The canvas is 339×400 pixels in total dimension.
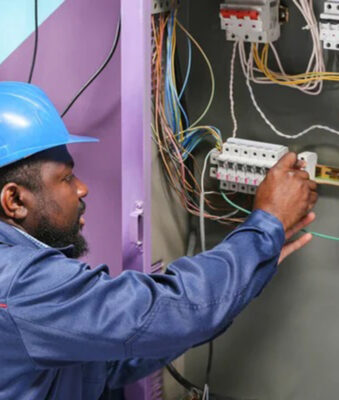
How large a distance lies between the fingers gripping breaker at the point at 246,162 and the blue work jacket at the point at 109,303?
38cm

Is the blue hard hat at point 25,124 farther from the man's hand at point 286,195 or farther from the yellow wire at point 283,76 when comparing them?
the yellow wire at point 283,76

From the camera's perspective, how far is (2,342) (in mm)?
1622

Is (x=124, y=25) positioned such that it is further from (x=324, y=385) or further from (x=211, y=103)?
(x=324, y=385)

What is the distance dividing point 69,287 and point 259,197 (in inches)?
17.9

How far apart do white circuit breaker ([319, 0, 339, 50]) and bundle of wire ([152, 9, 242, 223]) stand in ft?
1.16

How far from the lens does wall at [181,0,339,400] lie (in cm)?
211

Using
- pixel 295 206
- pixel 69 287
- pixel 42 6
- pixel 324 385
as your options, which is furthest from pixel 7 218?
pixel 324 385

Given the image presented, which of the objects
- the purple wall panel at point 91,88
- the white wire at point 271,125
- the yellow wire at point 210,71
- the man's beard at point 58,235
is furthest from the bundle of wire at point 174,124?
the man's beard at point 58,235

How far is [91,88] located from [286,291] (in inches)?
30.1

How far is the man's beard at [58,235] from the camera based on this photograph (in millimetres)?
1778

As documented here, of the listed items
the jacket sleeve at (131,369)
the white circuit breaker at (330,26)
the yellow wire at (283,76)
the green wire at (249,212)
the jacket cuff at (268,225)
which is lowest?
the jacket sleeve at (131,369)

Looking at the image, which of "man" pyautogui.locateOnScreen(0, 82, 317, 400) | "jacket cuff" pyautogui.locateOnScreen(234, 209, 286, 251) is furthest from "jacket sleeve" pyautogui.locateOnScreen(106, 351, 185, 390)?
"jacket cuff" pyautogui.locateOnScreen(234, 209, 286, 251)

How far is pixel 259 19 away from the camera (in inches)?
77.0

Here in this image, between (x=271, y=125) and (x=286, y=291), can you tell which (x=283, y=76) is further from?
(x=286, y=291)
